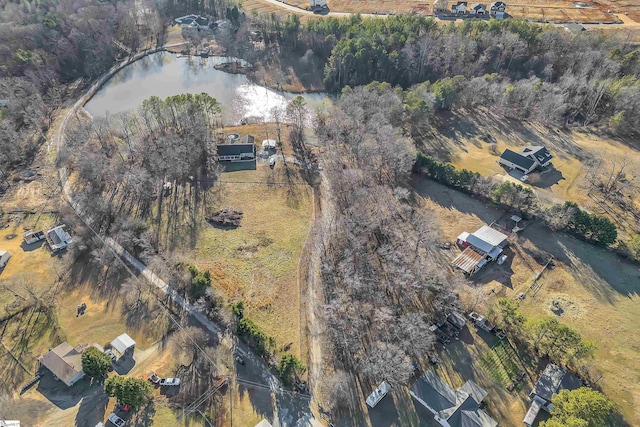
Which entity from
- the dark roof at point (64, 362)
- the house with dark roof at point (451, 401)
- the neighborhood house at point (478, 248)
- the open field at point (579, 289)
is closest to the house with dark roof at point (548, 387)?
the open field at point (579, 289)

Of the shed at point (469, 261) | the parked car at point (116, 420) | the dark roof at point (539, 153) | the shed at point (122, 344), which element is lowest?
the parked car at point (116, 420)

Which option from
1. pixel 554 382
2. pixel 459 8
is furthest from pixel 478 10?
pixel 554 382

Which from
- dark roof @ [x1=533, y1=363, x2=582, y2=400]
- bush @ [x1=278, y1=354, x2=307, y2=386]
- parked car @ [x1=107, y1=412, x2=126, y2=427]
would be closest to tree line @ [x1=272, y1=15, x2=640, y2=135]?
dark roof @ [x1=533, y1=363, x2=582, y2=400]

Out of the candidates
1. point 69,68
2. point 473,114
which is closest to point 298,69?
point 473,114

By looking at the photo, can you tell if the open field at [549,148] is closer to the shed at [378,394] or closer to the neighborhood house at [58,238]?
the shed at [378,394]

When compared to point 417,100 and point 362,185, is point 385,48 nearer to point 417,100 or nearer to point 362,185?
point 417,100
